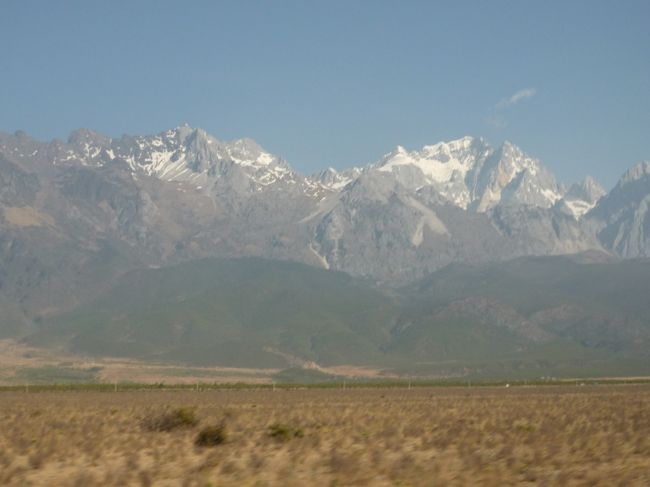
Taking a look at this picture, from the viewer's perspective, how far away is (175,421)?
5319 cm

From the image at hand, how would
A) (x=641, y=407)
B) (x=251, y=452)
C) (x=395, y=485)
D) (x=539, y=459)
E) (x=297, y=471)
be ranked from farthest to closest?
(x=641, y=407) → (x=251, y=452) → (x=539, y=459) → (x=297, y=471) → (x=395, y=485)

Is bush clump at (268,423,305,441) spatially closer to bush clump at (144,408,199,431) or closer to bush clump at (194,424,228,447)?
bush clump at (194,424,228,447)

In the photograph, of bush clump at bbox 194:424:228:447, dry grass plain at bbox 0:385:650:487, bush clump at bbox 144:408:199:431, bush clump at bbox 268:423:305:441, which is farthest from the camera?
bush clump at bbox 144:408:199:431

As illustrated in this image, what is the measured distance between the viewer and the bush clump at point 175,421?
172ft

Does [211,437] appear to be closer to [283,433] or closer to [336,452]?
[283,433]

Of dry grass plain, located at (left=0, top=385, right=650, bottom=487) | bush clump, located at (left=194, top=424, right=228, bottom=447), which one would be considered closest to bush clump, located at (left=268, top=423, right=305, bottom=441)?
dry grass plain, located at (left=0, top=385, right=650, bottom=487)

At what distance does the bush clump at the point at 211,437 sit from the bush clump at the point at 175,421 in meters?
6.56

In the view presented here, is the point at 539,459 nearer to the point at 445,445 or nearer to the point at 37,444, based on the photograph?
the point at 445,445

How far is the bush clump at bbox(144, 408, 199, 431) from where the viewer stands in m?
52.5

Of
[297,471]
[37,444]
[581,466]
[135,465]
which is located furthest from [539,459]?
[37,444]

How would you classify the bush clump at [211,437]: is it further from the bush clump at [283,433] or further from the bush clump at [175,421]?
the bush clump at [175,421]

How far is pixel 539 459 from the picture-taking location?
125 feet

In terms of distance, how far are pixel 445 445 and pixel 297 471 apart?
34.0 feet

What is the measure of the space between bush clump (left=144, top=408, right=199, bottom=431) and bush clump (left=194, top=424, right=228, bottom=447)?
6556 millimetres
